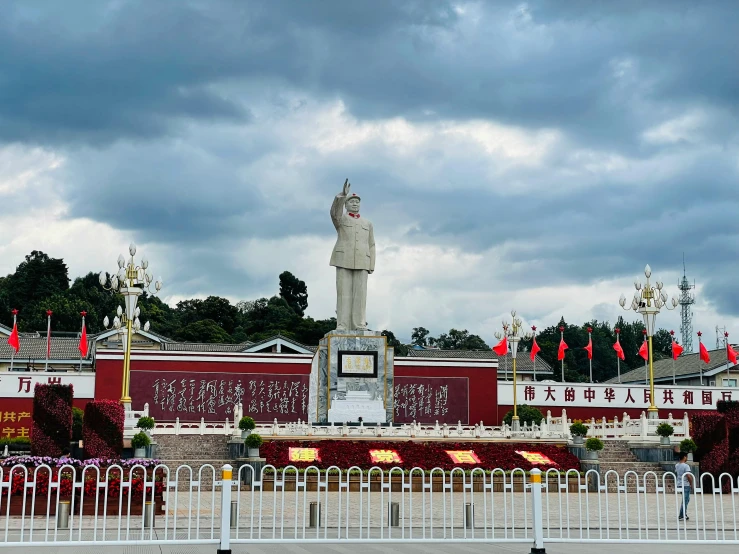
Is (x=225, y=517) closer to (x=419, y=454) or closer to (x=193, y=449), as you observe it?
(x=419, y=454)

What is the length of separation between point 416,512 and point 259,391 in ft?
54.7

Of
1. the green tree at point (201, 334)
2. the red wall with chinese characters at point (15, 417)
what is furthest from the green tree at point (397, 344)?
the red wall with chinese characters at point (15, 417)

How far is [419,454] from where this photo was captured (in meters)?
18.2

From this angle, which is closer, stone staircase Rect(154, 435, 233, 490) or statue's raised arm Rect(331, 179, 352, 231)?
stone staircase Rect(154, 435, 233, 490)

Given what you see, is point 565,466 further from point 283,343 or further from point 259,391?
point 283,343

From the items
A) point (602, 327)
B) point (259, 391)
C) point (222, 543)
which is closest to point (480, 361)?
point (259, 391)

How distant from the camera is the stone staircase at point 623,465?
17484 millimetres

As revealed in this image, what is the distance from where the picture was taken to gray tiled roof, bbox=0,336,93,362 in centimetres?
3322

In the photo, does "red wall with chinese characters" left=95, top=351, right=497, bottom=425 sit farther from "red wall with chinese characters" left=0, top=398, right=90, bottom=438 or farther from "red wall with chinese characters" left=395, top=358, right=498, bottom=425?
"red wall with chinese characters" left=0, top=398, right=90, bottom=438

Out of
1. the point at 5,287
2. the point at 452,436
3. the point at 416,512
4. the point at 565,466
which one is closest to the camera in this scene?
the point at 416,512

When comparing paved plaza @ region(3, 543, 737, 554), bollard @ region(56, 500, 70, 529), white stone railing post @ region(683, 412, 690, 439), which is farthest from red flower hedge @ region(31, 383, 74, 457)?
white stone railing post @ region(683, 412, 690, 439)

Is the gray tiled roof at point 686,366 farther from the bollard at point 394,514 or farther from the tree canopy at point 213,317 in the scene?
the bollard at point 394,514

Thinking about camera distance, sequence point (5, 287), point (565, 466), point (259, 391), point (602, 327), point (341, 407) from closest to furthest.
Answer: point (565, 466)
point (341, 407)
point (259, 391)
point (5, 287)
point (602, 327)

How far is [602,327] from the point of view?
63.0 m
